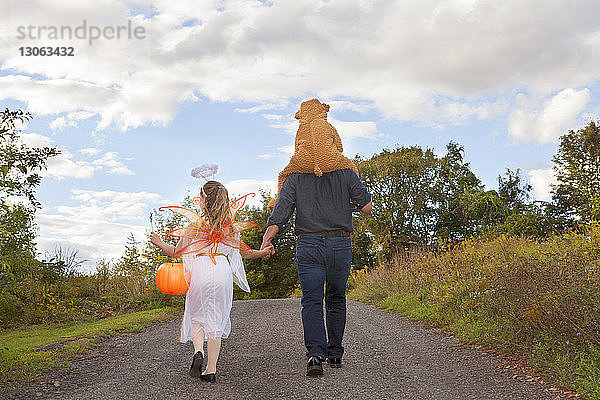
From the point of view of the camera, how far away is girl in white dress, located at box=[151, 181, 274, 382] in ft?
18.2

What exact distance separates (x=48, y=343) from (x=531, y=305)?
6.64 meters

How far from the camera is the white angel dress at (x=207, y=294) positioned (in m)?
5.56

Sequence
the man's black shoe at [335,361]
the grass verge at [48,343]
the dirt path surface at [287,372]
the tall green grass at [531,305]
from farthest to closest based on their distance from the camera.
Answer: the grass verge at [48,343], the man's black shoe at [335,361], the tall green grass at [531,305], the dirt path surface at [287,372]

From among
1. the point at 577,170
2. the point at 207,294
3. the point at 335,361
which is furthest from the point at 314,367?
the point at 577,170

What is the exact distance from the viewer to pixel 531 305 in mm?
6582

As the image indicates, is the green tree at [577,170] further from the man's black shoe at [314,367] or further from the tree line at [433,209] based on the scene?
the man's black shoe at [314,367]

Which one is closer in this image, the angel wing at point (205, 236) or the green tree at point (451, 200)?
the angel wing at point (205, 236)

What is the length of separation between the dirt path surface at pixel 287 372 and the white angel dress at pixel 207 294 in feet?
1.64

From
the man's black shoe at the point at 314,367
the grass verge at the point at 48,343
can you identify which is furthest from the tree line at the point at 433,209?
the man's black shoe at the point at 314,367

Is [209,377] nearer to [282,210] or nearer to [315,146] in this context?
[282,210]

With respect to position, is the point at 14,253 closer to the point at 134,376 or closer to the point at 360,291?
the point at 134,376

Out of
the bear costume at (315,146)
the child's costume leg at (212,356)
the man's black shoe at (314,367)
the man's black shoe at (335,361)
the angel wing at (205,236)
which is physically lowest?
the man's black shoe at (335,361)

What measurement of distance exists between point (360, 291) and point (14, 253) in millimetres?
9797

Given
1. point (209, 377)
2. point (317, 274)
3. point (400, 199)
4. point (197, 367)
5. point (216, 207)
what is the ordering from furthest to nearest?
point (400, 199)
point (216, 207)
point (317, 274)
point (197, 367)
point (209, 377)
